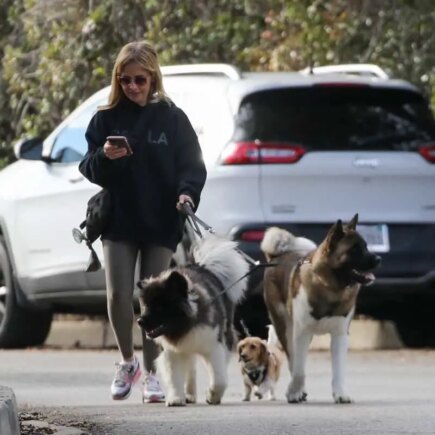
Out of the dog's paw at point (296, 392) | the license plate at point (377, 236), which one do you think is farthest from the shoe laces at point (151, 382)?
the license plate at point (377, 236)

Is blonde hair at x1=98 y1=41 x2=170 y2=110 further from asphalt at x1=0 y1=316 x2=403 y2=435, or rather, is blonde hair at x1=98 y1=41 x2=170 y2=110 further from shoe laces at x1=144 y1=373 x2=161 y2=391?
asphalt at x1=0 y1=316 x2=403 y2=435

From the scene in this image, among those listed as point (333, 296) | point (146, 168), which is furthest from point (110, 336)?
point (146, 168)

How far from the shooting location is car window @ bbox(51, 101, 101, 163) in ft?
48.5

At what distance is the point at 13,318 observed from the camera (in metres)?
15.8

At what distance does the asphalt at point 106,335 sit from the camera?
51.9 feet

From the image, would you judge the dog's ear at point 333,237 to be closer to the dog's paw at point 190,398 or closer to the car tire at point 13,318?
the dog's paw at point 190,398

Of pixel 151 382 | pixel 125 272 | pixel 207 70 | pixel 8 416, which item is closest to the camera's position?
pixel 8 416

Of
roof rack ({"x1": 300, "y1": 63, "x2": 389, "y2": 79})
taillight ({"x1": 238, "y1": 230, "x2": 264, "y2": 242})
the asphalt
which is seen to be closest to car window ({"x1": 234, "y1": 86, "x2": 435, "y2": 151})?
roof rack ({"x1": 300, "y1": 63, "x2": 389, "y2": 79})

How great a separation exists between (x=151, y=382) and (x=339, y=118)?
350 centimetres

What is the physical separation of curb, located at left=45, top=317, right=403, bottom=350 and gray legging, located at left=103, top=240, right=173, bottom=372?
491cm

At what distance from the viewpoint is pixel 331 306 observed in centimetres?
1098

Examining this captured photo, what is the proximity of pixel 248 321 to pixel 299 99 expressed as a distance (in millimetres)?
2177

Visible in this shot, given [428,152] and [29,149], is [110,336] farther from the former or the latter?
[428,152]

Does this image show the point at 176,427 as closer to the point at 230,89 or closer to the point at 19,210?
the point at 230,89
